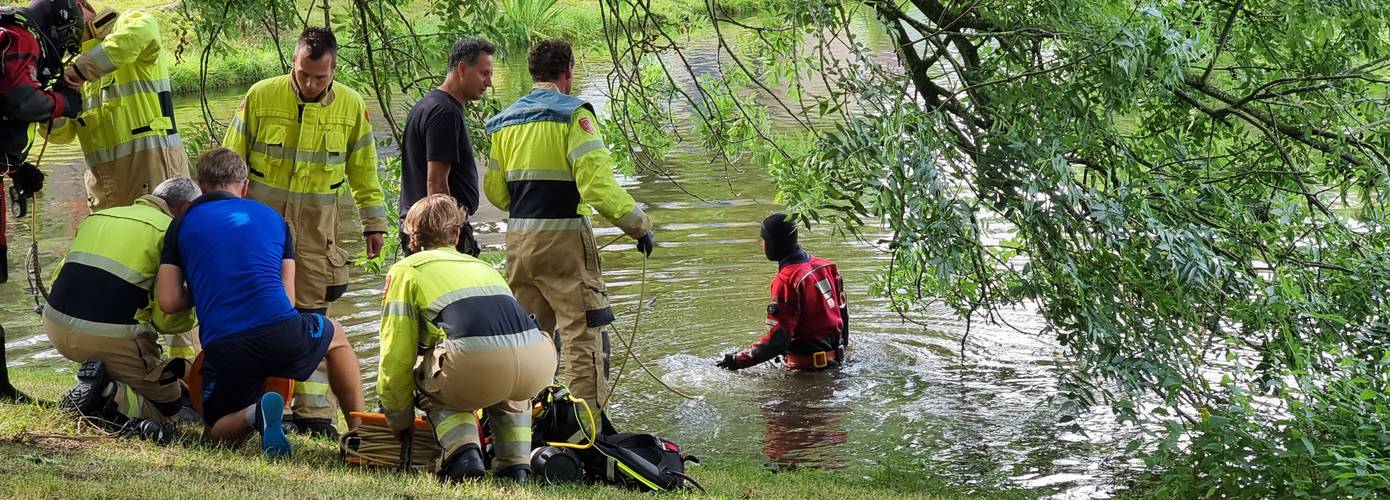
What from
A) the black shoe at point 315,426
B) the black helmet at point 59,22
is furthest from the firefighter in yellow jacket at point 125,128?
the black shoe at point 315,426

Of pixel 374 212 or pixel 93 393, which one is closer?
pixel 93 393

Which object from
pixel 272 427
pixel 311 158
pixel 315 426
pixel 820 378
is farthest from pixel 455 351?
pixel 820 378

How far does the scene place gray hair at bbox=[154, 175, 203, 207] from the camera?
608 cm

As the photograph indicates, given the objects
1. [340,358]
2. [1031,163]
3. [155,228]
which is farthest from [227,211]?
[1031,163]

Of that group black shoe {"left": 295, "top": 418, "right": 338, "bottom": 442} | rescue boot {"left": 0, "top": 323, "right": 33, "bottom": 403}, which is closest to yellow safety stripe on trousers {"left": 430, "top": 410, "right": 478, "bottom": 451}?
black shoe {"left": 295, "top": 418, "right": 338, "bottom": 442}

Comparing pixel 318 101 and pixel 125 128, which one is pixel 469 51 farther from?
pixel 125 128

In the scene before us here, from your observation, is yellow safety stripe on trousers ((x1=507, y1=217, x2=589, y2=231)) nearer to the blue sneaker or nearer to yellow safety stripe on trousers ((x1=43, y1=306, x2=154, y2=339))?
the blue sneaker

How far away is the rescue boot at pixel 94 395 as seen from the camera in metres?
6.04

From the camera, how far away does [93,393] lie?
19.9 ft

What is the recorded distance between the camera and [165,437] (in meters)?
5.95

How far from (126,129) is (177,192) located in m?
1.17

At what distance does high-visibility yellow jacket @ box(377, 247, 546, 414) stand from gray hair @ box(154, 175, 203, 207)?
3.77 ft

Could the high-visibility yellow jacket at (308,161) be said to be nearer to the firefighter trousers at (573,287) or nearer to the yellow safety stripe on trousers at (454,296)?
the firefighter trousers at (573,287)

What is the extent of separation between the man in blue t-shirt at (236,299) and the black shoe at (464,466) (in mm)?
745
